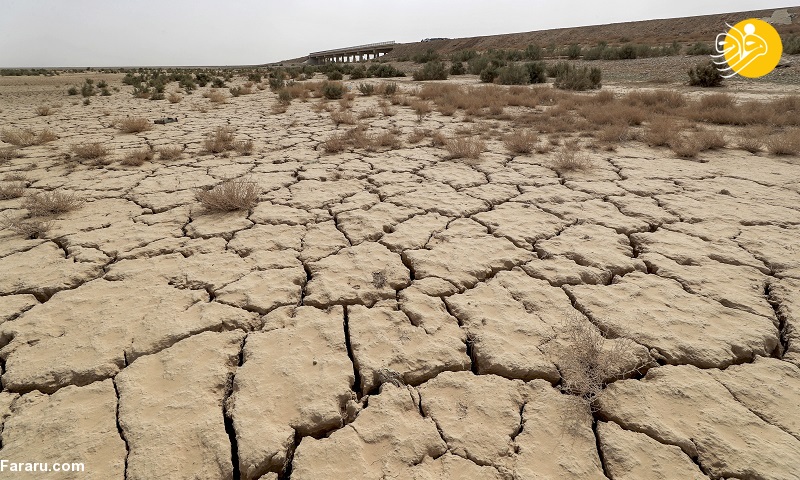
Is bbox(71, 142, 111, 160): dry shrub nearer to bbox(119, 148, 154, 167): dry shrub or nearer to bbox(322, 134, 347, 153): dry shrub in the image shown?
bbox(119, 148, 154, 167): dry shrub

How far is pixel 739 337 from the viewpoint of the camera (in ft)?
5.36

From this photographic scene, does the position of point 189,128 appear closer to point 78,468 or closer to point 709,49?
point 78,468

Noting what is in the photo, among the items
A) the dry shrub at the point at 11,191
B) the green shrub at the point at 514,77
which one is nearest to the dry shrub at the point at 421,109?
the green shrub at the point at 514,77

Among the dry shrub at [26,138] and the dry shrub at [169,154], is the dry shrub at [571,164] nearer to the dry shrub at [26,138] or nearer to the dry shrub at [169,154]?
the dry shrub at [169,154]

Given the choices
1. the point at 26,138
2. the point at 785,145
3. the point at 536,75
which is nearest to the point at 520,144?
the point at 785,145

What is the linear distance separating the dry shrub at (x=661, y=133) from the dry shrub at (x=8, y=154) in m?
7.29

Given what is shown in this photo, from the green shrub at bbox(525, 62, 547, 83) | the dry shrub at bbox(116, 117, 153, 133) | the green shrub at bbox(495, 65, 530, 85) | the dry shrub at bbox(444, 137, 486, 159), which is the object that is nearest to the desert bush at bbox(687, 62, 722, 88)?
the green shrub at bbox(525, 62, 547, 83)

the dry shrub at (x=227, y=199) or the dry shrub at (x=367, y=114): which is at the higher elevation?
the dry shrub at (x=367, y=114)

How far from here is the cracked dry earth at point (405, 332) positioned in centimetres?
122

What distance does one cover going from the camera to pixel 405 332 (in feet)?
5.63

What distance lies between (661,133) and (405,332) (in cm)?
453

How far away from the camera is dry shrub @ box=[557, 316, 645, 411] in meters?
1.41

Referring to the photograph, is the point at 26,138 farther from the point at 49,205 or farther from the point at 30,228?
the point at 30,228

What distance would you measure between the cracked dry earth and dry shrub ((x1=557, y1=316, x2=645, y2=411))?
0.10 feet
